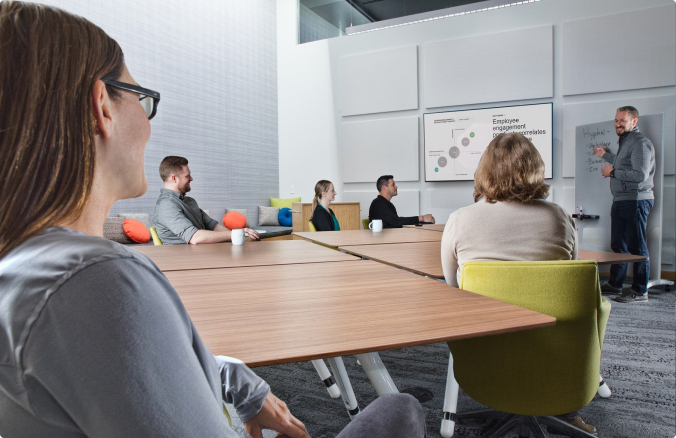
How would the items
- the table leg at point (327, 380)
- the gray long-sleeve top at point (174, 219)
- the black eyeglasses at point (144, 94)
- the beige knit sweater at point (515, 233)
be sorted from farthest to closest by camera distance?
1. the gray long-sleeve top at point (174, 219)
2. the table leg at point (327, 380)
3. the beige knit sweater at point (515, 233)
4. the black eyeglasses at point (144, 94)

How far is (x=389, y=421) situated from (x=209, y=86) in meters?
6.70

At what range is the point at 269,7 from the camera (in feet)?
25.0

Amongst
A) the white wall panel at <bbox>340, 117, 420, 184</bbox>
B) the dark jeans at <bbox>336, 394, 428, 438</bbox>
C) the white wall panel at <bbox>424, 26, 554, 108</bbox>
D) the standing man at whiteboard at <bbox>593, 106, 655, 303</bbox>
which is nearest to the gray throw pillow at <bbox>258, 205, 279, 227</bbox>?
the white wall panel at <bbox>340, 117, 420, 184</bbox>

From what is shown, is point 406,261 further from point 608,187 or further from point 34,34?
point 608,187

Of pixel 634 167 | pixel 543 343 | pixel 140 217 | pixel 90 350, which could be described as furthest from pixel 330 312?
pixel 140 217

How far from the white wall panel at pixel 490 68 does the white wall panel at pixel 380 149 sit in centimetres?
54

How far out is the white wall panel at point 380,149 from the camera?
645 cm

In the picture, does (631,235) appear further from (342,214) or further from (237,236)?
(237,236)

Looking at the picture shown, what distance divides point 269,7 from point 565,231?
24.3 feet

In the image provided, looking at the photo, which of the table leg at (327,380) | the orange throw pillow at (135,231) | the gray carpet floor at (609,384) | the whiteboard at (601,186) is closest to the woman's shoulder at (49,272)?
the gray carpet floor at (609,384)

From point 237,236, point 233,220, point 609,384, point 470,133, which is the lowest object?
point 609,384

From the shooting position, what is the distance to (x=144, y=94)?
66cm

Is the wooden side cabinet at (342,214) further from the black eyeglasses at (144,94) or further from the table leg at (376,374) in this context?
the black eyeglasses at (144,94)

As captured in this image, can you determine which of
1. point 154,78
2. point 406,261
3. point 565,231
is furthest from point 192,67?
point 565,231
